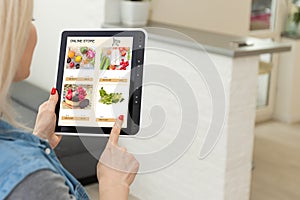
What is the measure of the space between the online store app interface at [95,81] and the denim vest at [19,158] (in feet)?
0.91

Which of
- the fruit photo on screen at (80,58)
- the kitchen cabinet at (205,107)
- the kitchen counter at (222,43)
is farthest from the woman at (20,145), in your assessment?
the kitchen counter at (222,43)

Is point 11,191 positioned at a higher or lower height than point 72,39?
lower

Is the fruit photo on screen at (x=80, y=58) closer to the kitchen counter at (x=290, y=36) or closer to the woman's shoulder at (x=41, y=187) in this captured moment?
the woman's shoulder at (x=41, y=187)

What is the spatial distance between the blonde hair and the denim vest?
0.06m

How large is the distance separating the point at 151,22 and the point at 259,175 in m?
1.25

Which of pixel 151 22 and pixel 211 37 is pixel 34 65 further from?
pixel 211 37

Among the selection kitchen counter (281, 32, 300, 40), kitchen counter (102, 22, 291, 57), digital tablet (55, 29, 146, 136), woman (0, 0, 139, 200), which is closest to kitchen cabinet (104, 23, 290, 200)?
kitchen counter (102, 22, 291, 57)

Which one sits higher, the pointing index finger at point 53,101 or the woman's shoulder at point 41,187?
the pointing index finger at point 53,101

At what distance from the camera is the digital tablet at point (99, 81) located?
46.9 inches

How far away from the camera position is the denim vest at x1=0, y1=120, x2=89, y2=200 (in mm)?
799

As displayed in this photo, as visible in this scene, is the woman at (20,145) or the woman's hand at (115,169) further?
the woman's hand at (115,169)

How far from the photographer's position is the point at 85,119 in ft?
3.94

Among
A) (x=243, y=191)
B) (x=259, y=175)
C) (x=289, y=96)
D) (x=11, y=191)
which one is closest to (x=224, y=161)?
(x=243, y=191)

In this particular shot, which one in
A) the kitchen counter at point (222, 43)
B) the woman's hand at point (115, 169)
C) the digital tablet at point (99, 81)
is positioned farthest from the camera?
the kitchen counter at point (222, 43)
